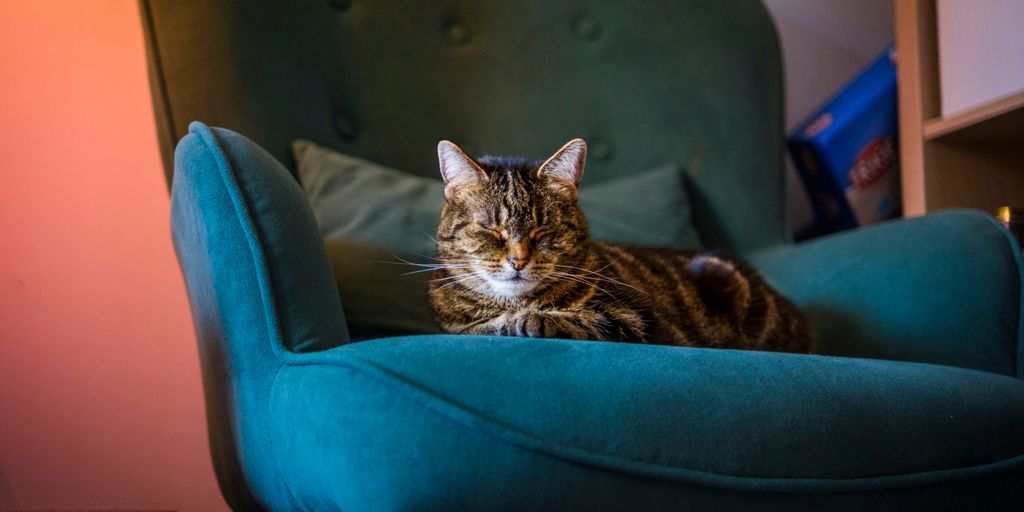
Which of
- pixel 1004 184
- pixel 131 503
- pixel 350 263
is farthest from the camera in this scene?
pixel 1004 184

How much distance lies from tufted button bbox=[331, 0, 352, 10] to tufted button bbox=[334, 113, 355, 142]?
242 mm

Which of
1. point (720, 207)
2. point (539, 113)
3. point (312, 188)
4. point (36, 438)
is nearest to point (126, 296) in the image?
point (36, 438)

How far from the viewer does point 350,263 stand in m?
1.13

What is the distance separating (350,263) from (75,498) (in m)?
0.80

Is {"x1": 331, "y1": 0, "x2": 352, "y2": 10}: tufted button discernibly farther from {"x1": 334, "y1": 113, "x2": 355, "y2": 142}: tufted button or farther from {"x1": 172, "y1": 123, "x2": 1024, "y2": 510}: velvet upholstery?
{"x1": 172, "y1": 123, "x2": 1024, "y2": 510}: velvet upholstery

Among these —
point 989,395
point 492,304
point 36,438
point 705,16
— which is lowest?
point 36,438

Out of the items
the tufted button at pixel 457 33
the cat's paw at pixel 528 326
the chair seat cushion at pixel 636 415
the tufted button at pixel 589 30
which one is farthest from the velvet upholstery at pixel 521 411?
the tufted button at pixel 589 30

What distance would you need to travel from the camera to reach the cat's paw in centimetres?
83

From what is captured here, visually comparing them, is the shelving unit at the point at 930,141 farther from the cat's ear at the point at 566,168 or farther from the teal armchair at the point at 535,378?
the cat's ear at the point at 566,168

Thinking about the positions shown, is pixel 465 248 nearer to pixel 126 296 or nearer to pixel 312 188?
pixel 312 188

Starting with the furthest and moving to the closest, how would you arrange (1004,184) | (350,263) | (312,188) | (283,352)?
(1004,184), (312,188), (350,263), (283,352)

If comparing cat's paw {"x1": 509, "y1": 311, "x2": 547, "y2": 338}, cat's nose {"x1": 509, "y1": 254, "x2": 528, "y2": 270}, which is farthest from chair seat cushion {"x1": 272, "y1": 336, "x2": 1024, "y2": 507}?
cat's nose {"x1": 509, "y1": 254, "x2": 528, "y2": 270}

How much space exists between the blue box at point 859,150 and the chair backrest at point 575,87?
0.28 metres

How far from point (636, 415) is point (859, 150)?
1515 millimetres
